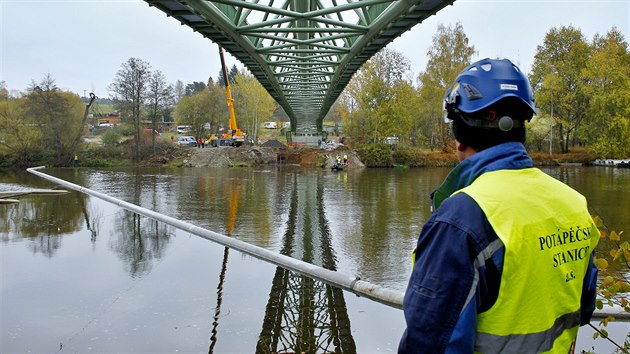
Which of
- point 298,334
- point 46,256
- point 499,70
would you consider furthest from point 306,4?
point 499,70

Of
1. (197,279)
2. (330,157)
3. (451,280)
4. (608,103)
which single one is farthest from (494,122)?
(608,103)

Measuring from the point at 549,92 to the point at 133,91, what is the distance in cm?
4100

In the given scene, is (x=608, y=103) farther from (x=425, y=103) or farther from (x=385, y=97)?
(x=385, y=97)

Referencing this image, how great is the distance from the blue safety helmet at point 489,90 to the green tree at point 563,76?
160ft

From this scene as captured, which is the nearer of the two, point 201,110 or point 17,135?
point 17,135

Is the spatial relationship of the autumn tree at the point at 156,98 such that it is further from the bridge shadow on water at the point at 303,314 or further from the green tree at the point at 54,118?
→ the bridge shadow on water at the point at 303,314

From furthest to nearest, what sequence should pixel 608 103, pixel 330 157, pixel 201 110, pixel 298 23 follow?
pixel 201 110, pixel 330 157, pixel 608 103, pixel 298 23

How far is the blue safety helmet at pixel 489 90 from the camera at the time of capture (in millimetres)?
1701

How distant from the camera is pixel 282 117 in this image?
4006 inches

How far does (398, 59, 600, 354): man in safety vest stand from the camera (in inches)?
56.6

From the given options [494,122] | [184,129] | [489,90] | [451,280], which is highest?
[184,129]

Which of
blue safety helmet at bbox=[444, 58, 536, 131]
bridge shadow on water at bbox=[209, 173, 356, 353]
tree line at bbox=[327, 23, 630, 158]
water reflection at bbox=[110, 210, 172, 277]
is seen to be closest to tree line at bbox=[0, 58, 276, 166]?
tree line at bbox=[327, 23, 630, 158]

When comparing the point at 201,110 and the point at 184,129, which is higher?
the point at 201,110

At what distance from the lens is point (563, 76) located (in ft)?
152
